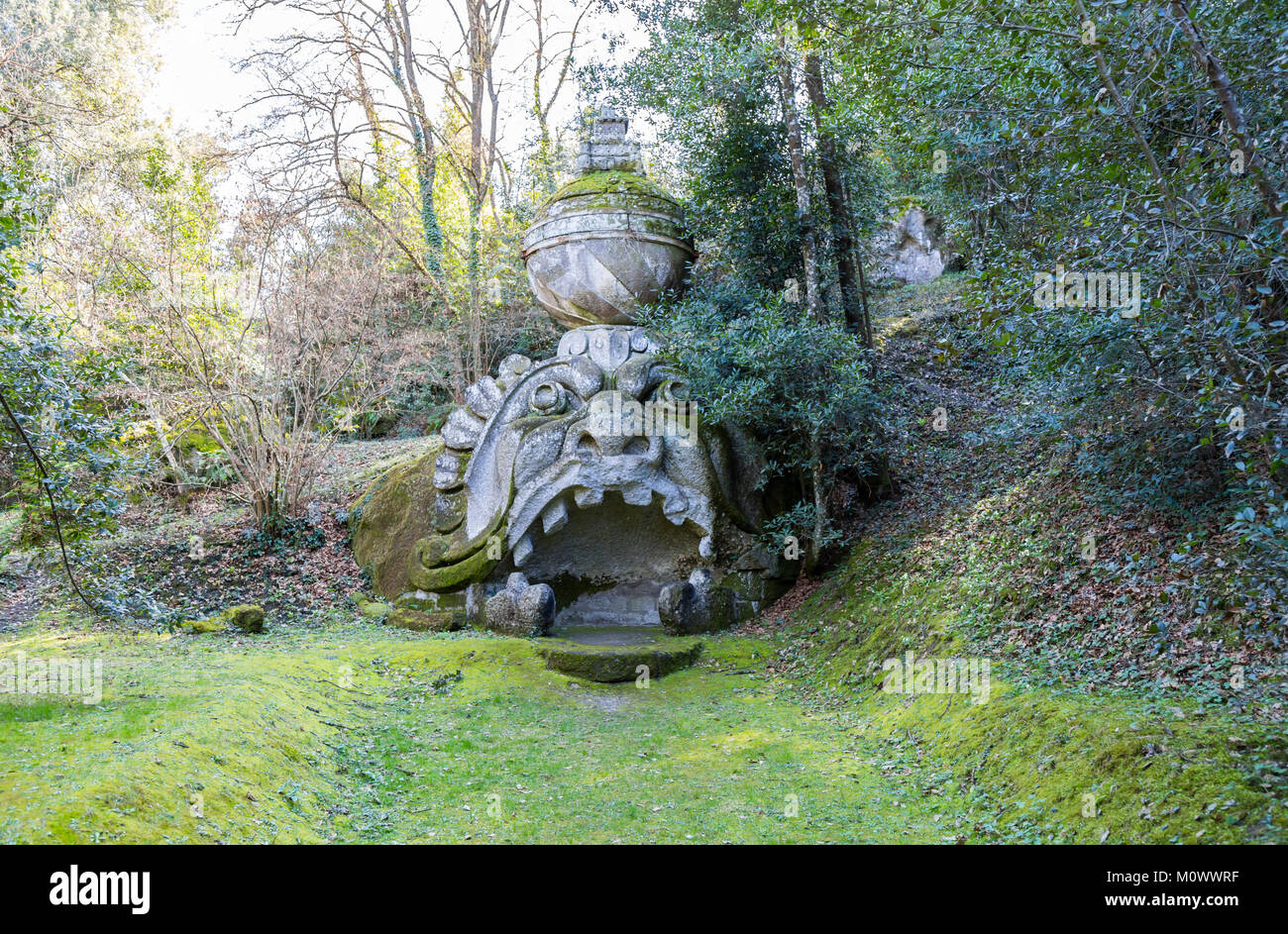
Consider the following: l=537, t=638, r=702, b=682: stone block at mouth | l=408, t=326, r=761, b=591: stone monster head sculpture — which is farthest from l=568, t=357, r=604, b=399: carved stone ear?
l=537, t=638, r=702, b=682: stone block at mouth

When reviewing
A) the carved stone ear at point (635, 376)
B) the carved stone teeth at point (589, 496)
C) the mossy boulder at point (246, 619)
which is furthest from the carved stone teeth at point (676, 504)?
the mossy boulder at point (246, 619)

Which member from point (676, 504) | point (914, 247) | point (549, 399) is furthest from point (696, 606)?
point (914, 247)

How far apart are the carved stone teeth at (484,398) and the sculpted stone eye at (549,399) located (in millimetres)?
415

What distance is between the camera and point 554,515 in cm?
809

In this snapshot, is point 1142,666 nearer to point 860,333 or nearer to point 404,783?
point 404,783

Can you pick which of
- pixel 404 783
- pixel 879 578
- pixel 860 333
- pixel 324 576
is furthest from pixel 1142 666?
pixel 324 576

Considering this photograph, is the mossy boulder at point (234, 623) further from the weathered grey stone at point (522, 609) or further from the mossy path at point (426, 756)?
the weathered grey stone at point (522, 609)

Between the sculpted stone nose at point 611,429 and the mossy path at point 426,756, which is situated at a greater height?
the sculpted stone nose at point 611,429

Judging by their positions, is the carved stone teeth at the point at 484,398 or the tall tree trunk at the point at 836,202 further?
the tall tree trunk at the point at 836,202

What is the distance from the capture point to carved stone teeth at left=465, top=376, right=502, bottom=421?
333 inches

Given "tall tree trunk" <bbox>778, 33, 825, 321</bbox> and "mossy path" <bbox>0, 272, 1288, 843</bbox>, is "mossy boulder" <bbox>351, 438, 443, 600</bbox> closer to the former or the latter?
"mossy path" <bbox>0, 272, 1288, 843</bbox>

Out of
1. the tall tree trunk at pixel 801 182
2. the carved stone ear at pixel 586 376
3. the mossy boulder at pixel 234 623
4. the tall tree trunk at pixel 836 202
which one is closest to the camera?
the mossy boulder at pixel 234 623

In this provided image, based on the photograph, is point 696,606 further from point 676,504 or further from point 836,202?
point 836,202

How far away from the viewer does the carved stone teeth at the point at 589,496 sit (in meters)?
7.93
